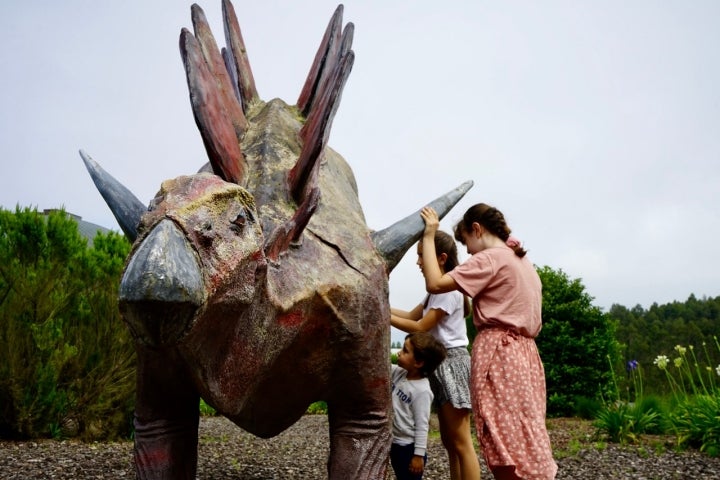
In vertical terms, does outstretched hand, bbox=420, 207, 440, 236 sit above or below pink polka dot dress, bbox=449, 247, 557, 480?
above

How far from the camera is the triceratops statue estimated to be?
1568 mm

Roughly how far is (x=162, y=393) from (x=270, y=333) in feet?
2.02

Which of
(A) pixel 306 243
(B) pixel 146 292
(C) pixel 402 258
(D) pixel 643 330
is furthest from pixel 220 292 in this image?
(D) pixel 643 330

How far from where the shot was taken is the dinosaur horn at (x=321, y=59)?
3.25 meters

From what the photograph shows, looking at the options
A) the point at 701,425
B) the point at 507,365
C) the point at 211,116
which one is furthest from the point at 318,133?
the point at 701,425

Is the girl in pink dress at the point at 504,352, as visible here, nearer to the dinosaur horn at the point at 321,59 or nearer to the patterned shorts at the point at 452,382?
the patterned shorts at the point at 452,382

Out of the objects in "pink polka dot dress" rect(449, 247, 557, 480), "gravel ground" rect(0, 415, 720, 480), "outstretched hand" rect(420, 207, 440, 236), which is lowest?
"gravel ground" rect(0, 415, 720, 480)

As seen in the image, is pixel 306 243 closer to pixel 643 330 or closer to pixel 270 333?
pixel 270 333

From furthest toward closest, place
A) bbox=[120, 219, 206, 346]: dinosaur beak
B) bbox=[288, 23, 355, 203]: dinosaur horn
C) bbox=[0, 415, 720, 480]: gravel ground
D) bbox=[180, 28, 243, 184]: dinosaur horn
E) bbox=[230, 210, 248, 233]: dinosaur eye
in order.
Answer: bbox=[0, 415, 720, 480]: gravel ground < bbox=[288, 23, 355, 203]: dinosaur horn < bbox=[180, 28, 243, 184]: dinosaur horn < bbox=[230, 210, 248, 233]: dinosaur eye < bbox=[120, 219, 206, 346]: dinosaur beak

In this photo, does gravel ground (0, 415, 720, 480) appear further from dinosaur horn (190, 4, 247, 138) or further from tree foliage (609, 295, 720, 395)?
tree foliage (609, 295, 720, 395)

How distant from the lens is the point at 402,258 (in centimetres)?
271

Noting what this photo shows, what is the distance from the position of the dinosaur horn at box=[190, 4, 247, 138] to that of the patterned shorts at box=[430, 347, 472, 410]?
1.65 meters

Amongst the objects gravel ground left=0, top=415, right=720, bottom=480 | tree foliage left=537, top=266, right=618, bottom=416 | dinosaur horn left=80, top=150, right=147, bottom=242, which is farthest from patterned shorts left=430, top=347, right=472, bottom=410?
tree foliage left=537, top=266, right=618, bottom=416

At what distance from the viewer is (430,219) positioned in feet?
9.27
